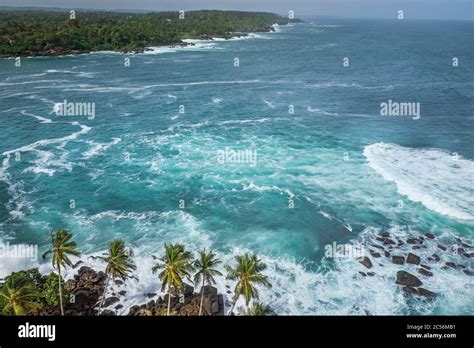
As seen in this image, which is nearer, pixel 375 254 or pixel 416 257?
pixel 416 257

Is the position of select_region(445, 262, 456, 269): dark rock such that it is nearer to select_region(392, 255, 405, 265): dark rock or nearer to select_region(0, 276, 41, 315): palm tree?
select_region(392, 255, 405, 265): dark rock

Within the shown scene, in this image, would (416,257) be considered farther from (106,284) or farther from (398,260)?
(106,284)

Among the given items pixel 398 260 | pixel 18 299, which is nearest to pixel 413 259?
pixel 398 260

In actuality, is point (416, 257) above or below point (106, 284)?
above

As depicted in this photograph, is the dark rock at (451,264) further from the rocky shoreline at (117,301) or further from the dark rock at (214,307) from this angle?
the dark rock at (214,307)

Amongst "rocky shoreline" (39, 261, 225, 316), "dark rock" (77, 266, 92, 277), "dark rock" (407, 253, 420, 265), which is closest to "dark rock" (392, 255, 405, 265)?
"dark rock" (407, 253, 420, 265)

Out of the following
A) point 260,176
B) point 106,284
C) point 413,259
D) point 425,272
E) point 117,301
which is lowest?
point 117,301
